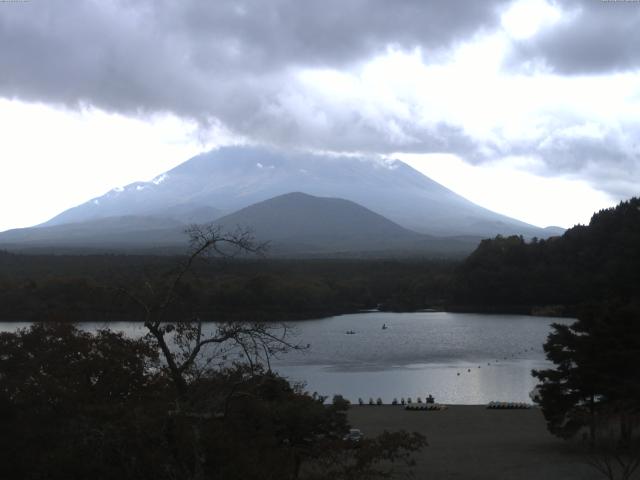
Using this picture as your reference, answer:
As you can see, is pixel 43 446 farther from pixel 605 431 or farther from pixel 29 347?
pixel 605 431

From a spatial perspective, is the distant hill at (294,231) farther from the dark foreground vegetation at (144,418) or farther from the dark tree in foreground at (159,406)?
the dark tree in foreground at (159,406)

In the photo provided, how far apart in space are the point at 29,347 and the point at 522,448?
8.92m

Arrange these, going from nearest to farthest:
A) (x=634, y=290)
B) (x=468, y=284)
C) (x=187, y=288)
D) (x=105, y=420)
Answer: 1. (x=105, y=420)
2. (x=187, y=288)
3. (x=634, y=290)
4. (x=468, y=284)

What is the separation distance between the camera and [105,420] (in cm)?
628

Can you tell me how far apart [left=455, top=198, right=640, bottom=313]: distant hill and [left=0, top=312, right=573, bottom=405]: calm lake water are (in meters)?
3.92

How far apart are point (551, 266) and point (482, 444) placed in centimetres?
3781

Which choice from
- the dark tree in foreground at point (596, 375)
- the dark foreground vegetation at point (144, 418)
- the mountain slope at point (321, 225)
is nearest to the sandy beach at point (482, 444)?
the dark tree in foreground at point (596, 375)

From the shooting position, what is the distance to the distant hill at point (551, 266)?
155 ft

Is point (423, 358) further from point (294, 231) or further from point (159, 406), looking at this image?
point (294, 231)

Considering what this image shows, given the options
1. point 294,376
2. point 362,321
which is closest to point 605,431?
point 294,376

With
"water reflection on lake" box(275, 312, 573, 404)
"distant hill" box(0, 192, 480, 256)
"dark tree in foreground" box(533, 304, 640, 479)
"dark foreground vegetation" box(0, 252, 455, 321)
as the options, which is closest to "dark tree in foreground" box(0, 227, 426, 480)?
"dark tree in foreground" box(533, 304, 640, 479)

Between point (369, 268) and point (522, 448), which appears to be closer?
point (522, 448)

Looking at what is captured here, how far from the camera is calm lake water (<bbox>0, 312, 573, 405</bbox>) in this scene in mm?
23594

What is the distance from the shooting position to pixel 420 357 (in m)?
30.8
